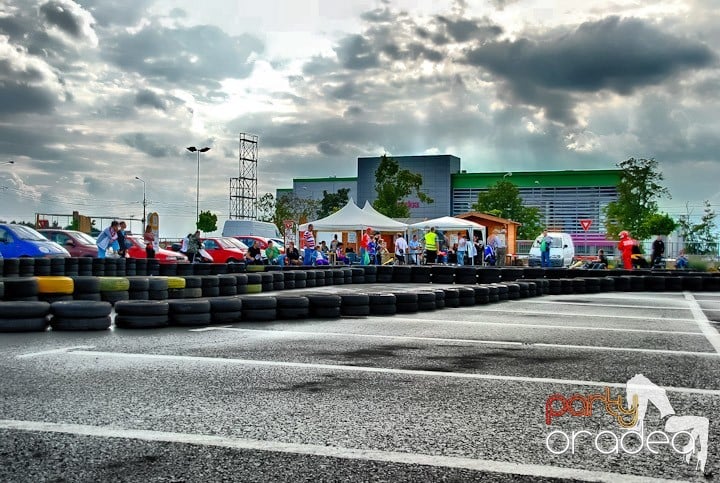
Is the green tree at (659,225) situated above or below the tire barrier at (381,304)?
above

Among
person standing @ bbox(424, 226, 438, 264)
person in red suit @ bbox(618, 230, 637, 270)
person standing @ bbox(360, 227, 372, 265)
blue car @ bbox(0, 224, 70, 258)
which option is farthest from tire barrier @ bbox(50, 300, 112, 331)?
person in red suit @ bbox(618, 230, 637, 270)

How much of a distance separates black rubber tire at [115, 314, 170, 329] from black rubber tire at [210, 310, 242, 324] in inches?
30.7

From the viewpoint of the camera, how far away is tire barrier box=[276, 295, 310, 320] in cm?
1041

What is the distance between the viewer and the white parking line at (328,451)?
3402 mm

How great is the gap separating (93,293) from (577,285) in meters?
12.2

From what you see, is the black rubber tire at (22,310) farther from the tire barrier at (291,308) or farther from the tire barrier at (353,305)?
the tire barrier at (353,305)

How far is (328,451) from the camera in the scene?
370cm

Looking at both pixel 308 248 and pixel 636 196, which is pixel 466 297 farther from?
pixel 636 196

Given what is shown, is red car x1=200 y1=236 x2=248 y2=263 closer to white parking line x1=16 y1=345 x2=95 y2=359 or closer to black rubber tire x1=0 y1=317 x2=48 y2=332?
black rubber tire x1=0 y1=317 x2=48 y2=332

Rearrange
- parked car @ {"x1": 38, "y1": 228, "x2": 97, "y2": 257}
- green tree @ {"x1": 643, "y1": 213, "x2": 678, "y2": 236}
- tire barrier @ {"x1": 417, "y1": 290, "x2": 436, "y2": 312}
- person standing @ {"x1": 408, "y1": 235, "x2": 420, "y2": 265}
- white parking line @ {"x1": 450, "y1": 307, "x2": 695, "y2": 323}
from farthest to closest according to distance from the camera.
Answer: green tree @ {"x1": 643, "y1": 213, "x2": 678, "y2": 236}
person standing @ {"x1": 408, "y1": 235, "x2": 420, "y2": 265}
parked car @ {"x1": 38, "y1": 228, "x2": 97, "y2": 257}
tire barrier @ {"x1": 417, "y1": 290, "x2": 436, "y2": 312}
white parking line @ {"x1": 450, "y1": 307, "x2": 695, "y2": 323}

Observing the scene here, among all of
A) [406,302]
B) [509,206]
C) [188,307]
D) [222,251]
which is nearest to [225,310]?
[188,307]

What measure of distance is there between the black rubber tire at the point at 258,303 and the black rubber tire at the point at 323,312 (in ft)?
2.20

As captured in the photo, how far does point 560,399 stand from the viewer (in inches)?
199

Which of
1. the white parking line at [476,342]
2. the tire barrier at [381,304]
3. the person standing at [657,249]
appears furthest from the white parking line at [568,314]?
the person standing at [657,249]
